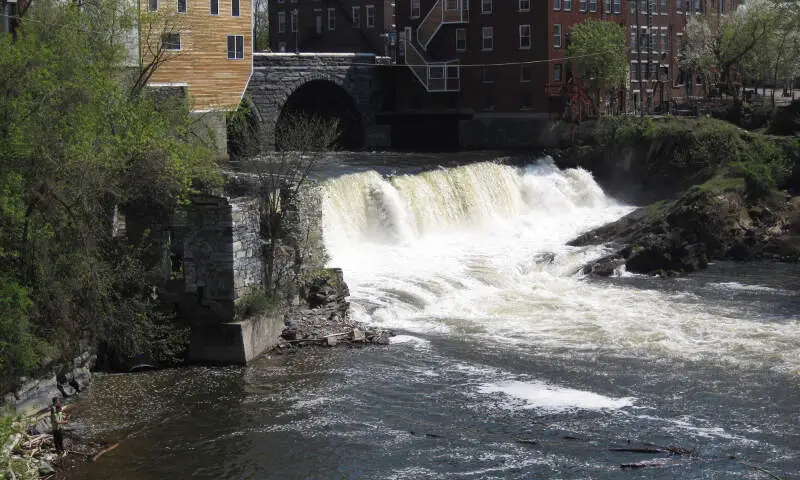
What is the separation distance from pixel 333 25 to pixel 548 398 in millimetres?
68794

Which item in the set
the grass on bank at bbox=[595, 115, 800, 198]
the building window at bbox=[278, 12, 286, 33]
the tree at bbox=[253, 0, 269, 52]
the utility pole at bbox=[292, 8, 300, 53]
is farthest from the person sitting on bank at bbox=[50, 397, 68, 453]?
the tree at bbox=[253, 0, 269, 52]

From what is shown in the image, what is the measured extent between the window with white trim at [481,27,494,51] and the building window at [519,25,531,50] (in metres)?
2.08

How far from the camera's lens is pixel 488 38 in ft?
249

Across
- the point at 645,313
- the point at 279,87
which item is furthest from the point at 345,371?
the point at 279,87

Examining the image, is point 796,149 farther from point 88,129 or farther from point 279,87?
point 88,129

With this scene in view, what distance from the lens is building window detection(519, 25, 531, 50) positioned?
2923 inches

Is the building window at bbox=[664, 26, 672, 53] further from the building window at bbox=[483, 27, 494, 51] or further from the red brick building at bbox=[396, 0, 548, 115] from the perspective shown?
the building window at bbox=[483, 27, 494, 51]

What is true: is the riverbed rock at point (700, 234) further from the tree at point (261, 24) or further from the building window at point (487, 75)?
the tree at point (261, 24)

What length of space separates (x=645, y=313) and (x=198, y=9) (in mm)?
30573

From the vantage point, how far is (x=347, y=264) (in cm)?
4447

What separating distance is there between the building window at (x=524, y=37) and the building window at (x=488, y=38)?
2077 millimetres

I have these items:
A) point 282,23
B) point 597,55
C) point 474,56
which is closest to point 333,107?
point 474,56

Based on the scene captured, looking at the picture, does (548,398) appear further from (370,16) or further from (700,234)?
(370,16)

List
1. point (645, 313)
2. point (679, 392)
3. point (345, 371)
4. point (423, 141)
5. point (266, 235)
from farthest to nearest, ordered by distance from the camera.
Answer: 1. point (423, 141)
2. point (645, 313)
3. point (266, 235)
4. point (345, 371)
5. point (679, 392)
